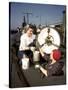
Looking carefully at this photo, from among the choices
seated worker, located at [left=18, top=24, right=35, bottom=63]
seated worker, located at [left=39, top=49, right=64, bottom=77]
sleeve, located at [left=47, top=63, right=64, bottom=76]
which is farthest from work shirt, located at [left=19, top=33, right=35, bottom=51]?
sleeve, located at [left=47, top=63, right=64, bottom=76]

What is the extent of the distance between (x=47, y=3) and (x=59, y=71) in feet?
1.97

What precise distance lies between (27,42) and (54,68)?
1.07 ft

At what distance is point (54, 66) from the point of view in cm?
165

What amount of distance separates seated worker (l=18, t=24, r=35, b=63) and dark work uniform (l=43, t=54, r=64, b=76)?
0.50ft

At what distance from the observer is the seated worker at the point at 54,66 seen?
163cm

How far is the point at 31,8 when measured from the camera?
1.61m

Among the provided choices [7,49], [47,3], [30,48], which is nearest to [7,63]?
[7,49]

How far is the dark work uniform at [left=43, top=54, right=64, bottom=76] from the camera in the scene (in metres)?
1.64

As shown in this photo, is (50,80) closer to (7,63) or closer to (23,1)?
(7,63)

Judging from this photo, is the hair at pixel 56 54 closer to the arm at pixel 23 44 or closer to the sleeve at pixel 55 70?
the sleeve at pixel 55 70

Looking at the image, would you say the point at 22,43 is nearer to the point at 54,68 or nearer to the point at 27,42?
the point at 27,42

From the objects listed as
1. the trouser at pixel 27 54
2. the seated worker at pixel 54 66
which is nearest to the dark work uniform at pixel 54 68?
the seated worker at pixel 54 66

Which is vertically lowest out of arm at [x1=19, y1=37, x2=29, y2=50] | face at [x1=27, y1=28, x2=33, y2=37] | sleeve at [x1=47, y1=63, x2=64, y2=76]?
sleeve at [x1=47, y1=63, x2=64, y2=76]

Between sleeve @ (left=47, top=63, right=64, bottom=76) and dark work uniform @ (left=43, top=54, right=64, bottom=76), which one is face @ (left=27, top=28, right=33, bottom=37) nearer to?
dark work uniform @ (left=43, top=54, right=64, bottom=76)
